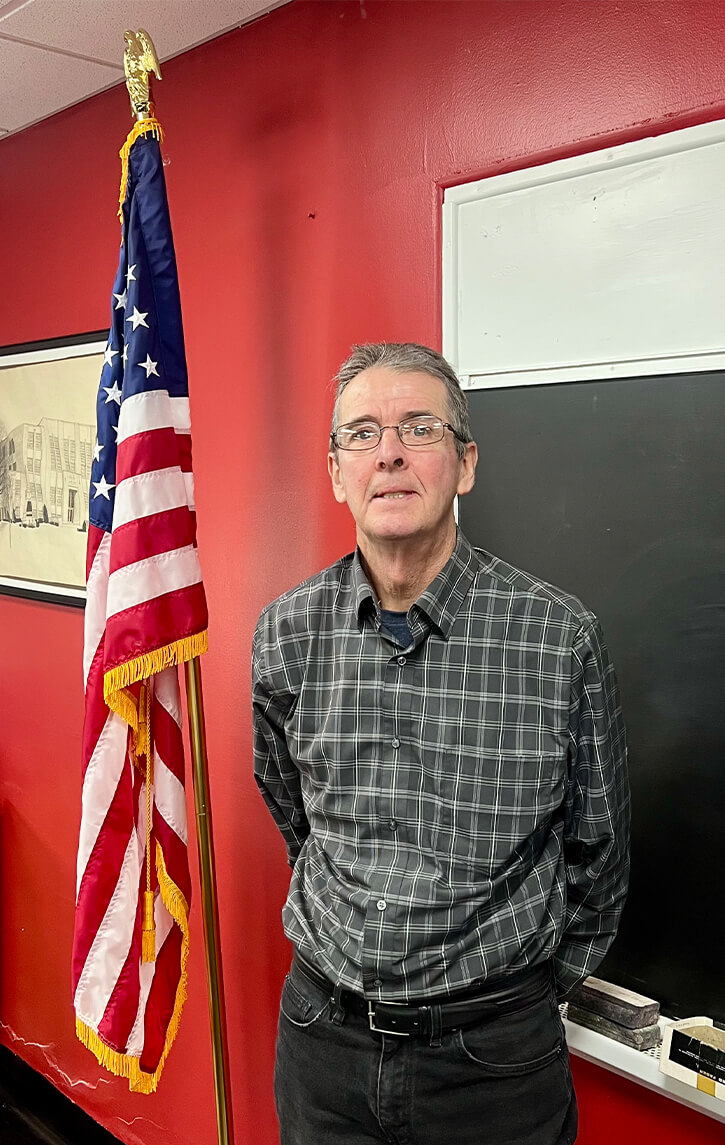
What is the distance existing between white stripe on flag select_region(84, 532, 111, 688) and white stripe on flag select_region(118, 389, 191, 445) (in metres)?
0.23

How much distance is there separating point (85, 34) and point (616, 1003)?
7.12 feet

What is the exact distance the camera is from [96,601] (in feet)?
6.51

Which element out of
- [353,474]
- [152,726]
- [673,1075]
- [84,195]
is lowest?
[673,1075]

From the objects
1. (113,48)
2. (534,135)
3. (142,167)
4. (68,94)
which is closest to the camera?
(534,135)

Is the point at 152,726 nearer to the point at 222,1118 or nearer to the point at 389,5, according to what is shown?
the point at 222,1118

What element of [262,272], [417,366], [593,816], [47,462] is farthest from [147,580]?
[47,462]

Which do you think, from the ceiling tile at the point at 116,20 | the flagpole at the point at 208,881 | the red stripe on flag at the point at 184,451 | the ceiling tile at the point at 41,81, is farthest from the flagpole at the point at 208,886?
the ceiling tile at the point at 41,81

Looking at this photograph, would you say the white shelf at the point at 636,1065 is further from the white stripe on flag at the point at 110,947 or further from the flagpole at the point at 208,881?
the white stripe on flag at the point at 110,947

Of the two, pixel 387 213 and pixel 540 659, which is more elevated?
pixel 387 213

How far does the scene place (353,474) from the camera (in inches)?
60.8

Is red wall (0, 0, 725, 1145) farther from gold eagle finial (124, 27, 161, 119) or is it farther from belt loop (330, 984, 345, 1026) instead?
belt loop (330, 984, 345, 1026)

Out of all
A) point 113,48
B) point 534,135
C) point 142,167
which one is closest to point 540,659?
point 534,135

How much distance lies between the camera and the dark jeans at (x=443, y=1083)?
1.44 metres

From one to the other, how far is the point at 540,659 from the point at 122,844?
0.96 metres
